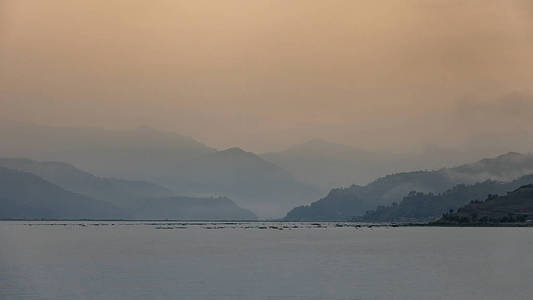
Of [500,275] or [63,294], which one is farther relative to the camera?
[500,275]

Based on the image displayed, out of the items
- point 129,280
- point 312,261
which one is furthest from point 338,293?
point 312,261

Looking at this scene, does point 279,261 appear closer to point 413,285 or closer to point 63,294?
point 413,285

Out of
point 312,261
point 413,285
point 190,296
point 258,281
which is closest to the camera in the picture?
point 190,296

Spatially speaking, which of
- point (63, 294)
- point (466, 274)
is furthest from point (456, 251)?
point (63, 294)

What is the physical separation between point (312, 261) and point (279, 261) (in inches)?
234

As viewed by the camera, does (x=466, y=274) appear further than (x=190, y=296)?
Yes

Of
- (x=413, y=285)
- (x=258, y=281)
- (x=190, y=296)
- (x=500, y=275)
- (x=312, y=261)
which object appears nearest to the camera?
(x=190, y=296)

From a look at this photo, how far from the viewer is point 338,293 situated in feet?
286

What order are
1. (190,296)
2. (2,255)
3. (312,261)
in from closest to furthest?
(190,296) < (312,261) < (2,255)

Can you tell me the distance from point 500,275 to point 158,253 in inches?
3091

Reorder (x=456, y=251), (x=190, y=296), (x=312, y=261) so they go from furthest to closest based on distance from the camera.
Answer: (x=456, y=251) < (x=312, y=261) < (x=190, y=296)

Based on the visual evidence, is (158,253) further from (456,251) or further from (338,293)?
(338,293)

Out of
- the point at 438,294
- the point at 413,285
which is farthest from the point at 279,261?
the point at 438,294

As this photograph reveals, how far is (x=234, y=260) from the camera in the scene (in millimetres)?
143875
